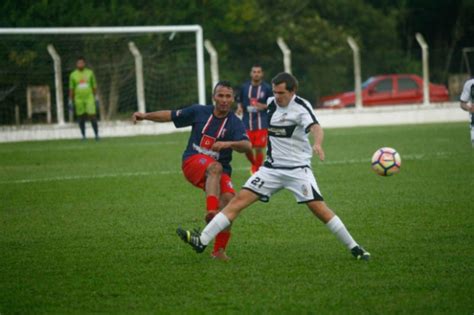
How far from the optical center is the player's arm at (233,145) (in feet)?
26.6

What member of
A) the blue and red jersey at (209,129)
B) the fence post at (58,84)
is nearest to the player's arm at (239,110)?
the blue and red jersey at (209,129)

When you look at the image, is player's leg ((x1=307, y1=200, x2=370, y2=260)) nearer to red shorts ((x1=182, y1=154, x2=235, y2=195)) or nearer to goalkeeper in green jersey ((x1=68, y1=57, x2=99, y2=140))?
red shorts ((x1=182, y1=154, x2=235, y2=195))

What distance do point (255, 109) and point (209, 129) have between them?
7624 millimetres

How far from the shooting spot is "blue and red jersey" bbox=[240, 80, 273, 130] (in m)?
16.3

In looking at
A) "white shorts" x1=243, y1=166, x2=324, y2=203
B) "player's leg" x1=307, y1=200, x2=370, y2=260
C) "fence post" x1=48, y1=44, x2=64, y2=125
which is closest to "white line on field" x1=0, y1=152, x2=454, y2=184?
"white shorts" x1=243, y1=166, x2=324, y2=203

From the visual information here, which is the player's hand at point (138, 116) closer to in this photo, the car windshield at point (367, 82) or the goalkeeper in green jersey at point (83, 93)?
the goalkeeper in green jersey at point (83, 93)

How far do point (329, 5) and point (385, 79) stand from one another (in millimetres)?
12946

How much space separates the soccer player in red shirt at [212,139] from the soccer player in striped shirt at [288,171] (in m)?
0.50

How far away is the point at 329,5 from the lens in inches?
1774

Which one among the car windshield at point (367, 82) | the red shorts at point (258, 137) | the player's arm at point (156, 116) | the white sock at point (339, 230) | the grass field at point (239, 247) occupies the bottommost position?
the grass field at point (239, 247)

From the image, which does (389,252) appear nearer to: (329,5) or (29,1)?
(29,1)

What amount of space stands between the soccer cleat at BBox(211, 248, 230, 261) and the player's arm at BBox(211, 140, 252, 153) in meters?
0.91

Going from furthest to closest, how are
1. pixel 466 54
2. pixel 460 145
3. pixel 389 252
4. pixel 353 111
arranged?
pixel 466 54 < pixel 353 111 < pixel 460 145 < pixel 389 252

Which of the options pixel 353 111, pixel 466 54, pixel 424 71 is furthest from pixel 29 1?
pixel 466 54
